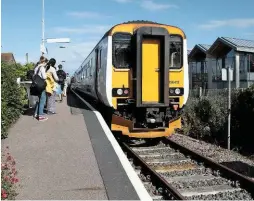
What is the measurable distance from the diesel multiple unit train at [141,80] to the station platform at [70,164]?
3.43ft

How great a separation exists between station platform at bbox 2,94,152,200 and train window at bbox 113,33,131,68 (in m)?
1.86

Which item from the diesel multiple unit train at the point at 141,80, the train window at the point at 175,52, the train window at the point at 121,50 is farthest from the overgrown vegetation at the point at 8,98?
the train window at the point at 175,52

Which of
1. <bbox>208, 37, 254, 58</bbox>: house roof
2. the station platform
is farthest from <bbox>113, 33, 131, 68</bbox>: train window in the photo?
<bbox>208, 37, 254, 58</bbox>: house roof

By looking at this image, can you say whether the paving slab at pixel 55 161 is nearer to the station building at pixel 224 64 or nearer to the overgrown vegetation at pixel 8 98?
the overgrown vegetation at pixel 8 98

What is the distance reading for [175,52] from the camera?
1080 centimetres

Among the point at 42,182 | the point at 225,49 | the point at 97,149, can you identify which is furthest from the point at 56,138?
the point at 225,49

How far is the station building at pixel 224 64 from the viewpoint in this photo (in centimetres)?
2452

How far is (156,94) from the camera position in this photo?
10.3 metres

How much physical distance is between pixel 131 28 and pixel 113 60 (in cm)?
106

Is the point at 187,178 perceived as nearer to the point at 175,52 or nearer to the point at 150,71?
the point at 150,71

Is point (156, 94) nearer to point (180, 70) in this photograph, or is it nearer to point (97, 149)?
point (180, 70)

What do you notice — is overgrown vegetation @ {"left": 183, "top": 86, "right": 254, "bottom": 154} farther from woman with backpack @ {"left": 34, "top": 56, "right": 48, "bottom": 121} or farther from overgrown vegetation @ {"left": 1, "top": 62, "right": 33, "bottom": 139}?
overgrown vegetation @ {"left": 1, "top": 62, "right": 33, "bottom": 139}

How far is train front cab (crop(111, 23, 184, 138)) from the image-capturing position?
1007 centimetres

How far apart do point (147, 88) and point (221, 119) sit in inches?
220
